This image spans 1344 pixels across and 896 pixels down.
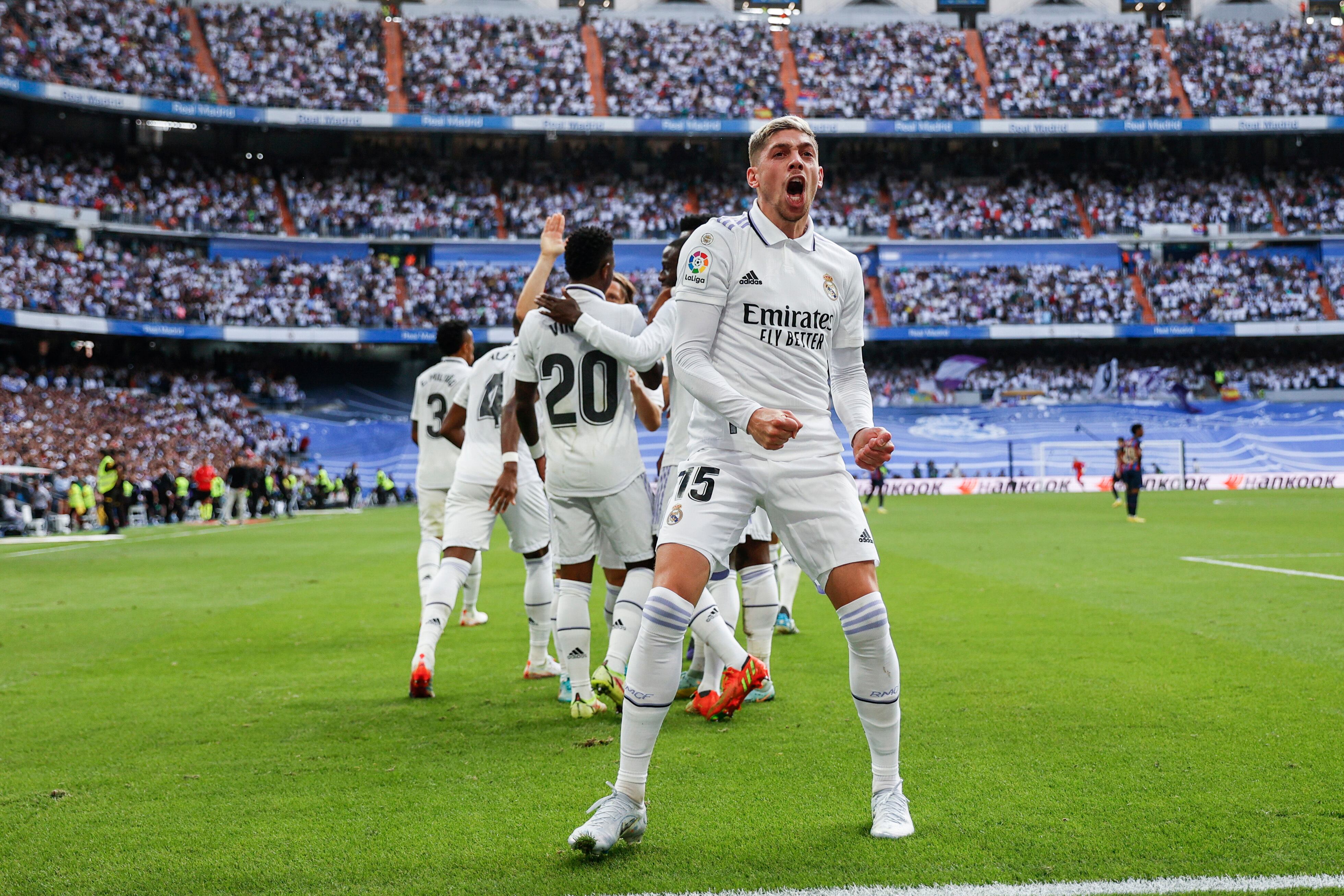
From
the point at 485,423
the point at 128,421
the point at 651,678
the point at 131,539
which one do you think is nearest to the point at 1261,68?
the point at 128,421

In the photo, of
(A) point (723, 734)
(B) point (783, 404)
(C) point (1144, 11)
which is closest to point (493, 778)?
(A) point (723, 734)

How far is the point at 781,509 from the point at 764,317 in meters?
0.73

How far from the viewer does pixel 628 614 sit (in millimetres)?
5852

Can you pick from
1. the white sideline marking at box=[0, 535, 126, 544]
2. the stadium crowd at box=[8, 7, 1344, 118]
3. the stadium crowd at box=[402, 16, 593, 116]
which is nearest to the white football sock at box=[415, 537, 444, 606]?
the white sideline marking at box=[0, 535, 126, 544]

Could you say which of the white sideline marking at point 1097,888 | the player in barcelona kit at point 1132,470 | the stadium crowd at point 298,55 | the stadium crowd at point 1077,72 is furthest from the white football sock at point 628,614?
the stadium crowd at point 1077,72

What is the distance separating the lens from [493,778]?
4.66 meters

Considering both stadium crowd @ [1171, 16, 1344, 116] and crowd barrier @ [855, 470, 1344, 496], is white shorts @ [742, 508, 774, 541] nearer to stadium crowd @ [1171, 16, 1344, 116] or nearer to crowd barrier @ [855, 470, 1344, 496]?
crowd barrier @ [855, 470, 1344, 496]

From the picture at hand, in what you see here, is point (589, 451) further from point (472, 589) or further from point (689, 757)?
point (472, 589)

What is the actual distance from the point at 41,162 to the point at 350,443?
1812 cm

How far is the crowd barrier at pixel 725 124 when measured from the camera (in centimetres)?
4934

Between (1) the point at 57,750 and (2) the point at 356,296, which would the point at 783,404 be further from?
(2) the point at 356,296

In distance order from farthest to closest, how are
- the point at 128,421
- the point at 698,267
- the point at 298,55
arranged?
the point at 298,55 < the point at 128,421 < the point at 698,267

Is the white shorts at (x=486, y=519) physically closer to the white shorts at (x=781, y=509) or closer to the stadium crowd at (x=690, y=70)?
the white shorts at (x=781, y=509)

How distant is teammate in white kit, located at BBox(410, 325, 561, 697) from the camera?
6.81 meters
